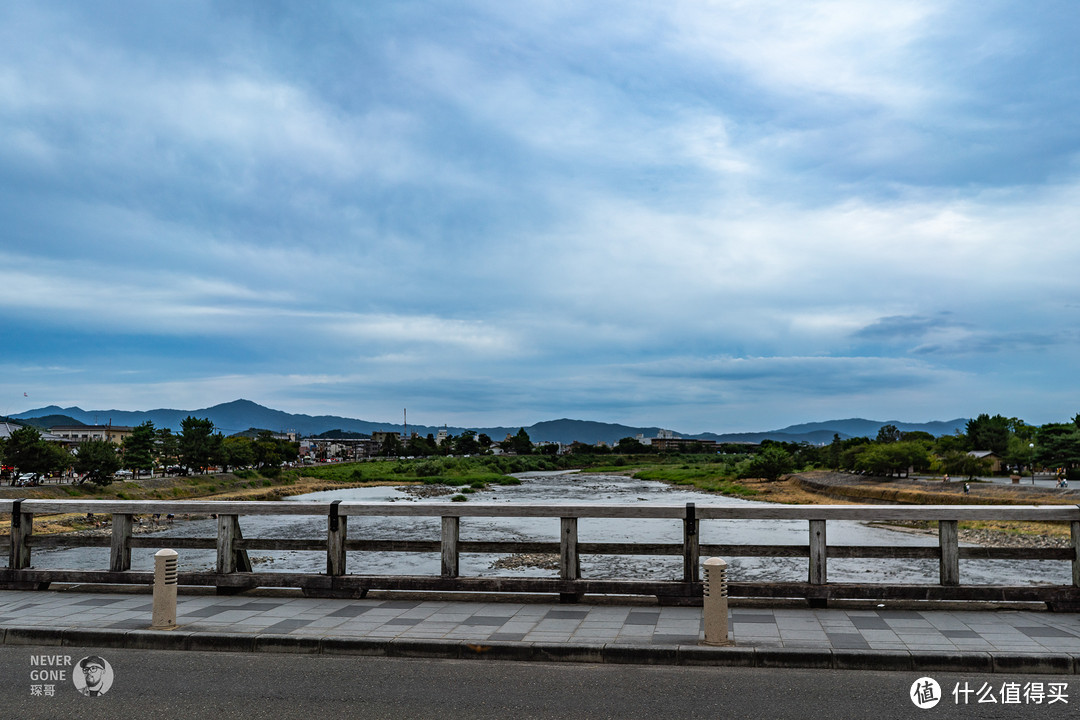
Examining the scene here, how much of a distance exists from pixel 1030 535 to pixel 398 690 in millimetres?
42400

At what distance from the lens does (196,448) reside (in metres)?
95.1

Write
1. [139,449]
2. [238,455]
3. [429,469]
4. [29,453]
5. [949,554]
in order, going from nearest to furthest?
1. [949,554]
2. [29,453]
3. [139,449]
4. [238,455]
5. [429,469]

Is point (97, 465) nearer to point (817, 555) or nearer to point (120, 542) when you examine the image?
point (120, 542)

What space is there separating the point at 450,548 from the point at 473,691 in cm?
380

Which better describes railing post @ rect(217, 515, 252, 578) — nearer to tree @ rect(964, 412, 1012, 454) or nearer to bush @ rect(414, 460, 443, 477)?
bush @ rect(414, 460, 443, 477)

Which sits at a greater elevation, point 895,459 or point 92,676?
point 92,676

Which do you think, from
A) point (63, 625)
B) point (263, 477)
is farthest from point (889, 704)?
point (263, 477)

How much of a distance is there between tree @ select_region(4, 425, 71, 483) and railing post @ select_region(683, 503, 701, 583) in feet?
237

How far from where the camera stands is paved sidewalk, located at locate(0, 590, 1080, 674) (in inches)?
310

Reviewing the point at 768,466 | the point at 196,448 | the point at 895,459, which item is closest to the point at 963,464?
the point at 895,459

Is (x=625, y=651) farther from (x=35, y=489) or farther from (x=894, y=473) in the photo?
(x=894, y=473)

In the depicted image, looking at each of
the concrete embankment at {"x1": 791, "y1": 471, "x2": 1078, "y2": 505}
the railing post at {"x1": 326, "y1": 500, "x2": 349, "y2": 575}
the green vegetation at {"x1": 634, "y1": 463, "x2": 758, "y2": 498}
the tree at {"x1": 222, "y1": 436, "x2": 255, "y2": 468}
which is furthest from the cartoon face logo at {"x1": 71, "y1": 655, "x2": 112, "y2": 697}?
the tree at {"x1": 222, "y1": 436, "x2": 255, "y2": 468}

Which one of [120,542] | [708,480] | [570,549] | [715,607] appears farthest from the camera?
[708,480]

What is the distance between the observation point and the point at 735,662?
791 cm
